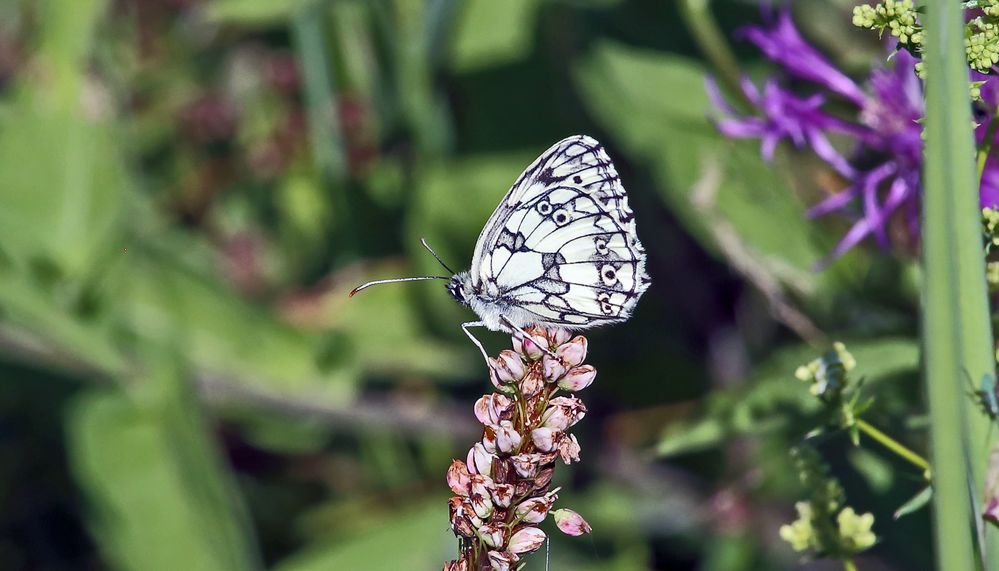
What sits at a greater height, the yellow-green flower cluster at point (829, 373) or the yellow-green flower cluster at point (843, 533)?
the yellow-green flower cluster at point (829, 373)

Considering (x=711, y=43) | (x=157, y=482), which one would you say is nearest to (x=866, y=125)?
(x=711, y=43)

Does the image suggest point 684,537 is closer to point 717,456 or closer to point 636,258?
point 717,456

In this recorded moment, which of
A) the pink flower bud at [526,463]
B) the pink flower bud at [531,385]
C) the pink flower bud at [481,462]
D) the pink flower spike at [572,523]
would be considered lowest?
the pink flower spike at [572,523]

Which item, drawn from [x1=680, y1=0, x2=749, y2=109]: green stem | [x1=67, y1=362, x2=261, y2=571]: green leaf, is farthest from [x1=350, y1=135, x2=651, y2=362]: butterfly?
[x1=67, y1=362, x2=261, y2=571]: green leaf

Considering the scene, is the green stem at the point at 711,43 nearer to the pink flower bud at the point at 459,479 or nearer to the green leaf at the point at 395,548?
the pink flower bud at the point at 459,479

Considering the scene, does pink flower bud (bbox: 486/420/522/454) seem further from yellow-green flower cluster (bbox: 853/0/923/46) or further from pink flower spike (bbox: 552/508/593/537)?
yellow-green flower cluster (bbox: 853/0/923/46)

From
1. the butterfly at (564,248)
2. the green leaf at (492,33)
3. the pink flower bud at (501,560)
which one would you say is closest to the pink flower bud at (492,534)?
the pink flower bud at (501,560)
